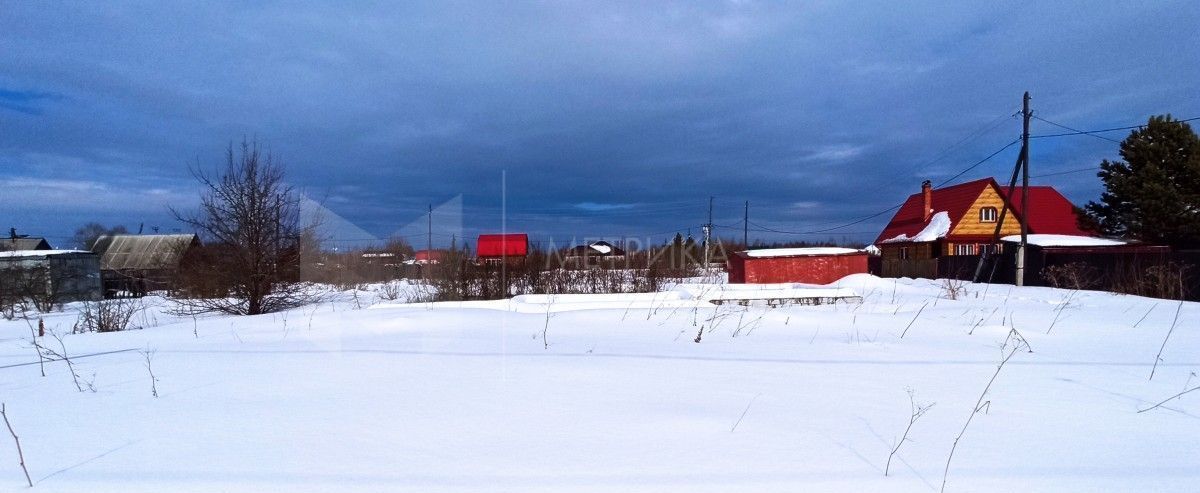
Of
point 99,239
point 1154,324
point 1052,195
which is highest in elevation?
point 1052,195

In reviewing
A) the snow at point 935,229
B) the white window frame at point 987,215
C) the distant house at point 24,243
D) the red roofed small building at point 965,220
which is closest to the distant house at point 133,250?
the distant house at point 24,243

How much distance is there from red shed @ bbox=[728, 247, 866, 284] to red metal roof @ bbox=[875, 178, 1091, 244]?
955 cm

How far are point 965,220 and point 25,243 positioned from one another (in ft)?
173

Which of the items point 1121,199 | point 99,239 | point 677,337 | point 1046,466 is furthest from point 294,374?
point 99,239

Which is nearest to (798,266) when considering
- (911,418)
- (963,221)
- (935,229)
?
(935,229)

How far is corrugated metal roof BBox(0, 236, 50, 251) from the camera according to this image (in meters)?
29.8

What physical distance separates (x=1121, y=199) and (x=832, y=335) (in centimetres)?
2391

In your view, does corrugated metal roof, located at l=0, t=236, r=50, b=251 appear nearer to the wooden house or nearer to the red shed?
the red shed

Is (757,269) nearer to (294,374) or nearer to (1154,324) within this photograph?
(1154,324)

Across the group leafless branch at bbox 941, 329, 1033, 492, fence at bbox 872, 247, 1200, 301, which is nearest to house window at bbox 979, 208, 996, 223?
fence at bbox 872, 247, 1200, 301

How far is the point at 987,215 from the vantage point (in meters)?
29.0

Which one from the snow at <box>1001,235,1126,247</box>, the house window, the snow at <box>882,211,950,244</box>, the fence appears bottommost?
the fence

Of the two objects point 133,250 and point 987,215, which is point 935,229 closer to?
point 987,215

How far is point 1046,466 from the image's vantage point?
2.13 meters
